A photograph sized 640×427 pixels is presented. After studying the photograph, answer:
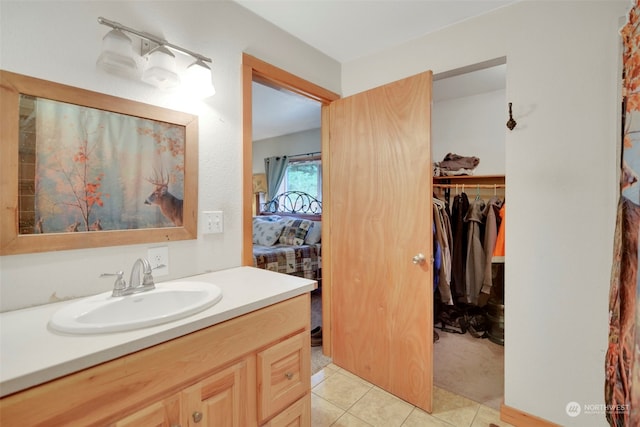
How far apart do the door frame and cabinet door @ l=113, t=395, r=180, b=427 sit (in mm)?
833

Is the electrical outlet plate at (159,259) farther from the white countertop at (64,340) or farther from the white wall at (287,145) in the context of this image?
the white wall at (287,145)

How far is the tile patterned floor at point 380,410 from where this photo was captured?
5.12ft

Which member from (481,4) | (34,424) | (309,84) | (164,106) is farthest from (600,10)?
(34,424)

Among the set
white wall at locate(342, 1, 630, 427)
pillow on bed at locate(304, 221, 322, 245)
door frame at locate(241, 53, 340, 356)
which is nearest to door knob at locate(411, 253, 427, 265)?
white wall at locate(342, 1, 630, 427)

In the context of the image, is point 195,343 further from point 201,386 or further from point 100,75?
point 100,75

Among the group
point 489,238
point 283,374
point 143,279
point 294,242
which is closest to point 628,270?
point 283,374

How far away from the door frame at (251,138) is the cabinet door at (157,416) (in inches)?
32.8

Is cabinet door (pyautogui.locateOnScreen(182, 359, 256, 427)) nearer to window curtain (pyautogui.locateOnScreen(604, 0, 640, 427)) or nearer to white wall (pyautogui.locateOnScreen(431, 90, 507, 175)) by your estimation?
window curtain (pyautogui.locateOnScreen(604, 0, 640, 427))

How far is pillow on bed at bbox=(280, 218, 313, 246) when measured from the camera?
12.1 feet

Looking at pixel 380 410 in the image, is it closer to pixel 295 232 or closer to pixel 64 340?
pixel 64 340

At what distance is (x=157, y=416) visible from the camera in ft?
2.51

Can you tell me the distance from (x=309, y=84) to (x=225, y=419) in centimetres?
192

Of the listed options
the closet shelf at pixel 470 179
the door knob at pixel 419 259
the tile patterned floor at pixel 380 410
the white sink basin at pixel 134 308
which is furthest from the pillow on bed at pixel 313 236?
the white sink basin at pixel 134 308

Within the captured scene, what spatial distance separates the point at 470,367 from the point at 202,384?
205 centimetres
